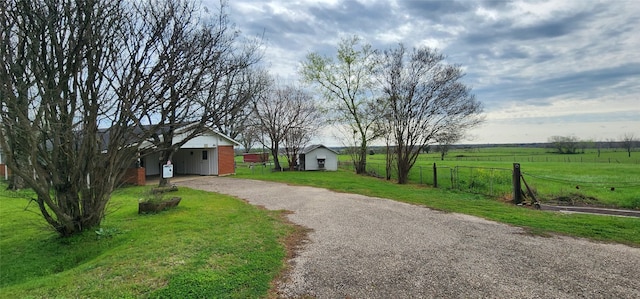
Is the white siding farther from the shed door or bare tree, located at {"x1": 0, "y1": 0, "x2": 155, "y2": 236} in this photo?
bare tree, located at {"x1": 0, "y1": 0, "x2": 155, "y2": 236}

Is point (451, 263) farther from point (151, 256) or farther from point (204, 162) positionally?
point (204, 162)

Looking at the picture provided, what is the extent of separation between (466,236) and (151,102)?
23.0ft

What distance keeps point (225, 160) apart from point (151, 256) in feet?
63.4

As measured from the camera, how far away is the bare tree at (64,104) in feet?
18.9

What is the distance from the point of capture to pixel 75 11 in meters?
6.13

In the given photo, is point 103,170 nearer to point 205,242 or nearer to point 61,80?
point 61,80

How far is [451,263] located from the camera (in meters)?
4.89

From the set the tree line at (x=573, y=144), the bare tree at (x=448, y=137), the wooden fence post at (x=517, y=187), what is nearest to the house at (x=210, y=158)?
the bare tree at (x=448, y=137)

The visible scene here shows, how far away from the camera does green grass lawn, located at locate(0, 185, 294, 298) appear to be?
404 centimetres

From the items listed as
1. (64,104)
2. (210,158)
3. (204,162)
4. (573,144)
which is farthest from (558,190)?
(573,144)

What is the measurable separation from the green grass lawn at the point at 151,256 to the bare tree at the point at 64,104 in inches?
34.0

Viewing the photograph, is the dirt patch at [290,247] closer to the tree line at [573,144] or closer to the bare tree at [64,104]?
the bare tree at [64,104]

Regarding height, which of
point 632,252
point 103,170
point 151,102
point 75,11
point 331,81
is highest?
point 331,81

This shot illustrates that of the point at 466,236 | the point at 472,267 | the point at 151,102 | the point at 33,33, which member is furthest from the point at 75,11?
the point at 466,236
